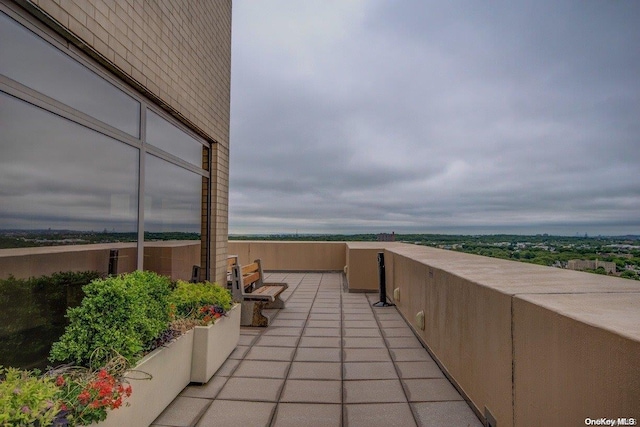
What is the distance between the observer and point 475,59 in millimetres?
12352

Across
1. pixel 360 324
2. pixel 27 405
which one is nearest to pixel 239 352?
pixel 360 324

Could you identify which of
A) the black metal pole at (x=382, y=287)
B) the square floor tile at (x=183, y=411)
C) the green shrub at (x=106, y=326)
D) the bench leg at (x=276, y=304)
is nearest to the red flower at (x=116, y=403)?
the green shrub at (x=106, y=326)

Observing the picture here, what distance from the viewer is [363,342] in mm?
4461

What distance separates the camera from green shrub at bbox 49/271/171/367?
2154 millimetres

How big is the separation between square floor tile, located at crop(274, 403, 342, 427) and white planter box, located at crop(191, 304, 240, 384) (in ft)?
2.60

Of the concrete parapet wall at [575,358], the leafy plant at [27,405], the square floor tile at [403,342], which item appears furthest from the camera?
the square floor tile at [403,342]

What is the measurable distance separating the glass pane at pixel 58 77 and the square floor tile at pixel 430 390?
333 centimetres

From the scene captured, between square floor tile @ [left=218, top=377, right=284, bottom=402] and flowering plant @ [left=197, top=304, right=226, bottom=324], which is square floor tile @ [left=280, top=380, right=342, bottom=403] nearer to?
square floor tile @ [left=218, top=377, right=284, bottom=402]

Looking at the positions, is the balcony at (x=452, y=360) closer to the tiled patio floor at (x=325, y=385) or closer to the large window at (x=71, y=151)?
the tiled patio floor at (x=325, y=385)

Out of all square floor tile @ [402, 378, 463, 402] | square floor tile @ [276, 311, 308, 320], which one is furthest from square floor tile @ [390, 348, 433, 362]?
square floor tile @ [276, 311, 308, 320]

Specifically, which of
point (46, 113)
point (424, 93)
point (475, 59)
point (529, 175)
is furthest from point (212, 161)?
point (529, 175)

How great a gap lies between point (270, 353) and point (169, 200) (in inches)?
80.5

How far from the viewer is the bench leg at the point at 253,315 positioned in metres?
5.15

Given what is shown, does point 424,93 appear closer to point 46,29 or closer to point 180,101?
point 180,101
